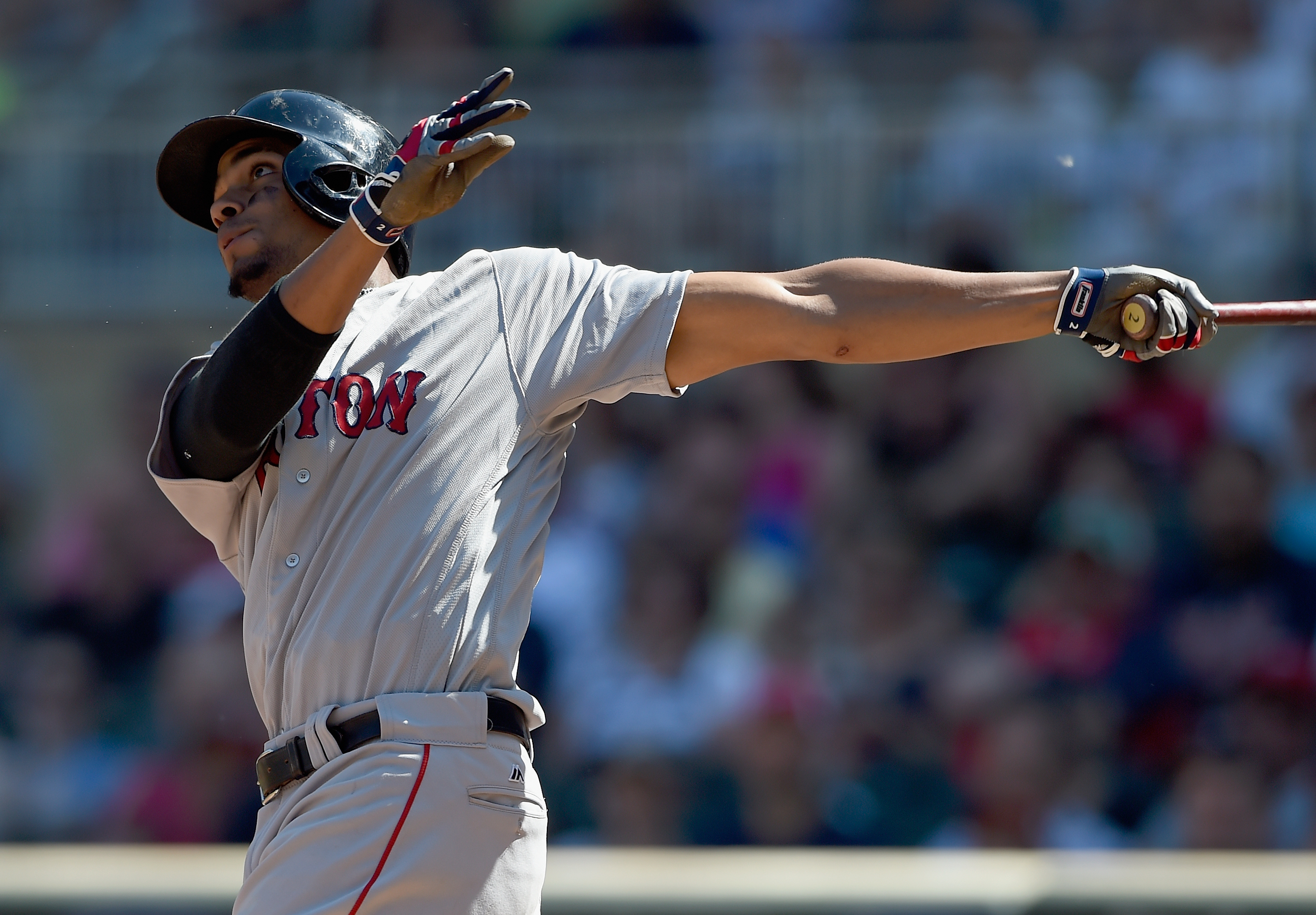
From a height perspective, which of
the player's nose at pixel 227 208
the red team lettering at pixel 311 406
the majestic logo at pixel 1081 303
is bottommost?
the red team lettering at pixel 311 406

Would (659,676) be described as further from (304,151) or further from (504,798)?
(504,798)

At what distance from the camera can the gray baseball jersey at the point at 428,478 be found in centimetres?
248

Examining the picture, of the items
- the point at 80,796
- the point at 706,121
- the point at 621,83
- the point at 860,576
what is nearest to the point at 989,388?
the point at 860,576

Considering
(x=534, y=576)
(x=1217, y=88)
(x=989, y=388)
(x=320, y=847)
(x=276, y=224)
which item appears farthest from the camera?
(x=1217, y=88)

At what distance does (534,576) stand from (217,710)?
14.6 ft

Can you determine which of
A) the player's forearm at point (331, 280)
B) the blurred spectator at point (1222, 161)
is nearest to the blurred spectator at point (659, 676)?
the blurred spectator at point (1222, 161)

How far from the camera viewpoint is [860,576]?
6449mm

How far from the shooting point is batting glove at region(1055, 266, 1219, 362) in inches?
98.1

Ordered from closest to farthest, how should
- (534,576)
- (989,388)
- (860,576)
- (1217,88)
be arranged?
(534,576) → (860,576) → (989,388) → (1217,88)

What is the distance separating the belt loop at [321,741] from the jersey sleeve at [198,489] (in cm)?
35

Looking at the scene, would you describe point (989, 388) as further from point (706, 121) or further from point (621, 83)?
point (621, 83)

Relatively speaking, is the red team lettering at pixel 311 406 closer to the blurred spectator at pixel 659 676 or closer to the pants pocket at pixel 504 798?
the pants pocket at pixel 504 798

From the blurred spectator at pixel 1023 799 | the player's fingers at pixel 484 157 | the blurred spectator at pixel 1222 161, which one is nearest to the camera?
the player's fingers at pixel 484 157

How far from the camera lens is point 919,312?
2.50 metres
